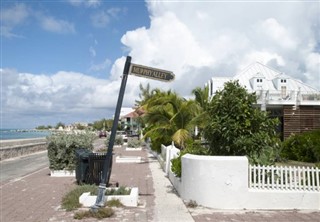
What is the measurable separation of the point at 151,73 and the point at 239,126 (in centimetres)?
287

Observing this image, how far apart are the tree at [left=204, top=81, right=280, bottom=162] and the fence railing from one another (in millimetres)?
729

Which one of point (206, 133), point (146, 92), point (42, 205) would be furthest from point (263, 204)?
point (146, 92)

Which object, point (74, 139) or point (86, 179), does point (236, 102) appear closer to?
point (86, 179)

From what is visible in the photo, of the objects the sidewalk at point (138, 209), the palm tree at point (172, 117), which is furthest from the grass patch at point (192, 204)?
the palm tree at point (172, 117)

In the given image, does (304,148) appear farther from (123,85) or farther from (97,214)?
(97,214)

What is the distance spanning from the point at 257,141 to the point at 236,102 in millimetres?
1168

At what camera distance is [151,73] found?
27.7ft

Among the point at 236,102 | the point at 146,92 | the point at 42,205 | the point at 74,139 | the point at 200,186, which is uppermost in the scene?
the point at 146,92

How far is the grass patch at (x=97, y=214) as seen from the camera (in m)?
7.74

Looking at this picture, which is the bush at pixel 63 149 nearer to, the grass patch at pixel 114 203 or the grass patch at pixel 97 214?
the grass patch at pixel 114 203

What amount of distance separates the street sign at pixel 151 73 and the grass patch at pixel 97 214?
10.3 ft

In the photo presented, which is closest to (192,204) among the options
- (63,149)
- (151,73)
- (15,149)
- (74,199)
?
(74,199)

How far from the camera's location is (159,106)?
782 inches

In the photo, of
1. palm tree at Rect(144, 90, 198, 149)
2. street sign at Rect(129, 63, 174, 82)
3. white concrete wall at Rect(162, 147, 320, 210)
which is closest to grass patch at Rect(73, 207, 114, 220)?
white concrete wall at Rect(162, 147, 320, 210)
